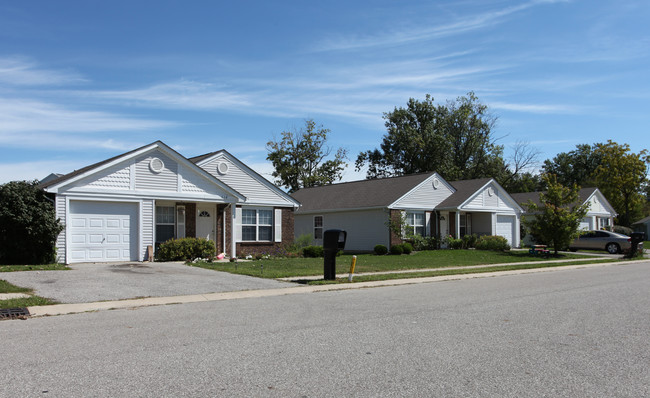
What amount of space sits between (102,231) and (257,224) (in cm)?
796

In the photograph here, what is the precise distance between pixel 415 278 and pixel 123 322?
10.4m

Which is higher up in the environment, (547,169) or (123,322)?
(547,169)

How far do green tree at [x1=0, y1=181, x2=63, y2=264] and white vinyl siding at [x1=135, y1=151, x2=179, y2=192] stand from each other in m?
3.54

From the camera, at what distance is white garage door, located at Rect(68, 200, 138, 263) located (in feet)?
64.5

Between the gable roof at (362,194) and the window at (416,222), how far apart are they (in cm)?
173

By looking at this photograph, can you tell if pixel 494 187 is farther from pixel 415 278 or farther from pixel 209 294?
pixel 209 294

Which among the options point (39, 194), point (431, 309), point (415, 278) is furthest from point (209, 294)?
point (39, 194)

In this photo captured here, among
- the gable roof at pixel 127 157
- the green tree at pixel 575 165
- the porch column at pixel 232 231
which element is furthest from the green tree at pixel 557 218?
the green tree at pixel 575 165

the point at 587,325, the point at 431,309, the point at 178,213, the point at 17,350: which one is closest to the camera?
the point at 17,350

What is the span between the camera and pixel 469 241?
3491 centimetres

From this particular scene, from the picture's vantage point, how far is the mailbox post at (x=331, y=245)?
15336 millimetres

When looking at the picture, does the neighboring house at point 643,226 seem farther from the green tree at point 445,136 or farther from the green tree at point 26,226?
the green tree at point 26,226

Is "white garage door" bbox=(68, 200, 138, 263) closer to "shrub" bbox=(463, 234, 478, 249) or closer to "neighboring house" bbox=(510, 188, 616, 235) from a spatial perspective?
"shrub" bbox=(463, 234, 478, 249)

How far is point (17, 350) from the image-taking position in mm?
6734
